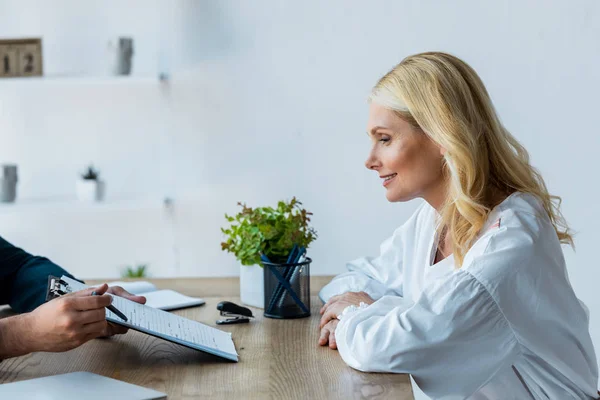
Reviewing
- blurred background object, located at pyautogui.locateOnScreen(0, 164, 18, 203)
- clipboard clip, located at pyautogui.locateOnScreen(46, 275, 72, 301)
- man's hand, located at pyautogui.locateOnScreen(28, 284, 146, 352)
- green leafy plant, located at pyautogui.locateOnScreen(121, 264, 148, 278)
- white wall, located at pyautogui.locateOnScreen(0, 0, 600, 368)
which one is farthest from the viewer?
green leafy plant, located at pyautogui.locateOnScreen(121, 264, 148, 278)

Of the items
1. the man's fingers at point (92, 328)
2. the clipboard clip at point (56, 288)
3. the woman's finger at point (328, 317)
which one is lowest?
the woman's finger at point (328, 317)

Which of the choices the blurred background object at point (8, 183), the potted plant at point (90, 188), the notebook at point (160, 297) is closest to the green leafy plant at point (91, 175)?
the potted plant at point (90, 188)

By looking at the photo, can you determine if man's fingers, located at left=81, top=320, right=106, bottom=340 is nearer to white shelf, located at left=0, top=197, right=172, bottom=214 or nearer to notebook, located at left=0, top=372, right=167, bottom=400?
notebook, located at left=0, top=372, right=167, bottom=400

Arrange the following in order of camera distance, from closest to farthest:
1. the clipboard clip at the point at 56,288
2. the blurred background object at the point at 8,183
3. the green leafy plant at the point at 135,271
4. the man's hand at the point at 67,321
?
the man's hand at the point at 67,321 < the clipboard clip at the point at 56,288 < the blurred background object at the point at 8,183 < the green leafy plant at the point at 135,271

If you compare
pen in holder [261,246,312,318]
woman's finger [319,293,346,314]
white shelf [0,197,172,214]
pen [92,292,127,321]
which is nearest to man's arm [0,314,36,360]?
pen [92,292,127,321]

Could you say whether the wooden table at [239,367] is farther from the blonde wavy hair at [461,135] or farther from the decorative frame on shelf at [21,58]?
the decorative frame on shelf at [21,58]

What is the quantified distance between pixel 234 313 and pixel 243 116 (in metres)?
1.82

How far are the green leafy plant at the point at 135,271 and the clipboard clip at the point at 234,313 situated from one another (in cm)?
184

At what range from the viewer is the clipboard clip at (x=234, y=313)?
1709mm

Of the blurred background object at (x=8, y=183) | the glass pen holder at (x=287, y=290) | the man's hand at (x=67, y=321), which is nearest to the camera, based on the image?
the man's hand at (x=67, y=321)

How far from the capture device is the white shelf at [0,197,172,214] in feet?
10.8

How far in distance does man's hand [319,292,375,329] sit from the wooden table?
5 centimetres

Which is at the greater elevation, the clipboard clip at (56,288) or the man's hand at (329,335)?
the clipboard clip at (56,288)

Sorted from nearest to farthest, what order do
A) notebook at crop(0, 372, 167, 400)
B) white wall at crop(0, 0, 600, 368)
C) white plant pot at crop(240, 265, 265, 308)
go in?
notebook at crop(0, 372, 167, 400) < white plant pot at crop(240, 265, 265, 308) < white wall at crop(0, 0, 600, 368)
